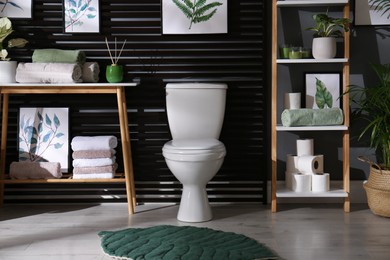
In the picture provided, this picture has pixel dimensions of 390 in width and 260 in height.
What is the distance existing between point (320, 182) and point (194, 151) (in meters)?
0.91

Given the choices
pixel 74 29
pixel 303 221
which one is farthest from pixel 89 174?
pixel 303 221

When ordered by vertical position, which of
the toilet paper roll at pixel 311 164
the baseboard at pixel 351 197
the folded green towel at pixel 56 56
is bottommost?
the baseboard at pixel 351 197

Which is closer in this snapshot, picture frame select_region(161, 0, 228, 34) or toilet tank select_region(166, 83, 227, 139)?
toilet tank select_region(166, 83, 227, 139)

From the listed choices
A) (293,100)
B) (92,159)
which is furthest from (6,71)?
(293,100)

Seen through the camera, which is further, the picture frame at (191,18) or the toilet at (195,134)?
the picture frame at (191,18)

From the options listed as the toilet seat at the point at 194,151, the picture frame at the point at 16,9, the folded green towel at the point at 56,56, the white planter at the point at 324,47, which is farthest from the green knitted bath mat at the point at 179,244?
the picture frame at the point at 16,9

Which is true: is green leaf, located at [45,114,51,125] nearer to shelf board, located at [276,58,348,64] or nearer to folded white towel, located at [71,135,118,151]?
folded white towel, located at [71,135,118,151]

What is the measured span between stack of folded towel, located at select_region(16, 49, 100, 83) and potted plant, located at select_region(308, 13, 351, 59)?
1418 mm

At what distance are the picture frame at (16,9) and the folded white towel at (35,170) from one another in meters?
0.98

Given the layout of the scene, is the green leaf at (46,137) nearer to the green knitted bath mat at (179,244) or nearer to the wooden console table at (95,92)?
the wooden console table at (95,92)

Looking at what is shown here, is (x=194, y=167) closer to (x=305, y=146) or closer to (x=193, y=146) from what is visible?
(x=193, y=146)

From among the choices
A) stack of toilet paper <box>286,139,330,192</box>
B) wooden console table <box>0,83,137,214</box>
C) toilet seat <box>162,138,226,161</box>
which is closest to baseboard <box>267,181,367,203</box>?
stack of toilet paper <box>286,139,330,192</box>

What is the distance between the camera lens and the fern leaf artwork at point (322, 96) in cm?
389

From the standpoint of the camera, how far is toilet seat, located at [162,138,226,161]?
11.1 ft
